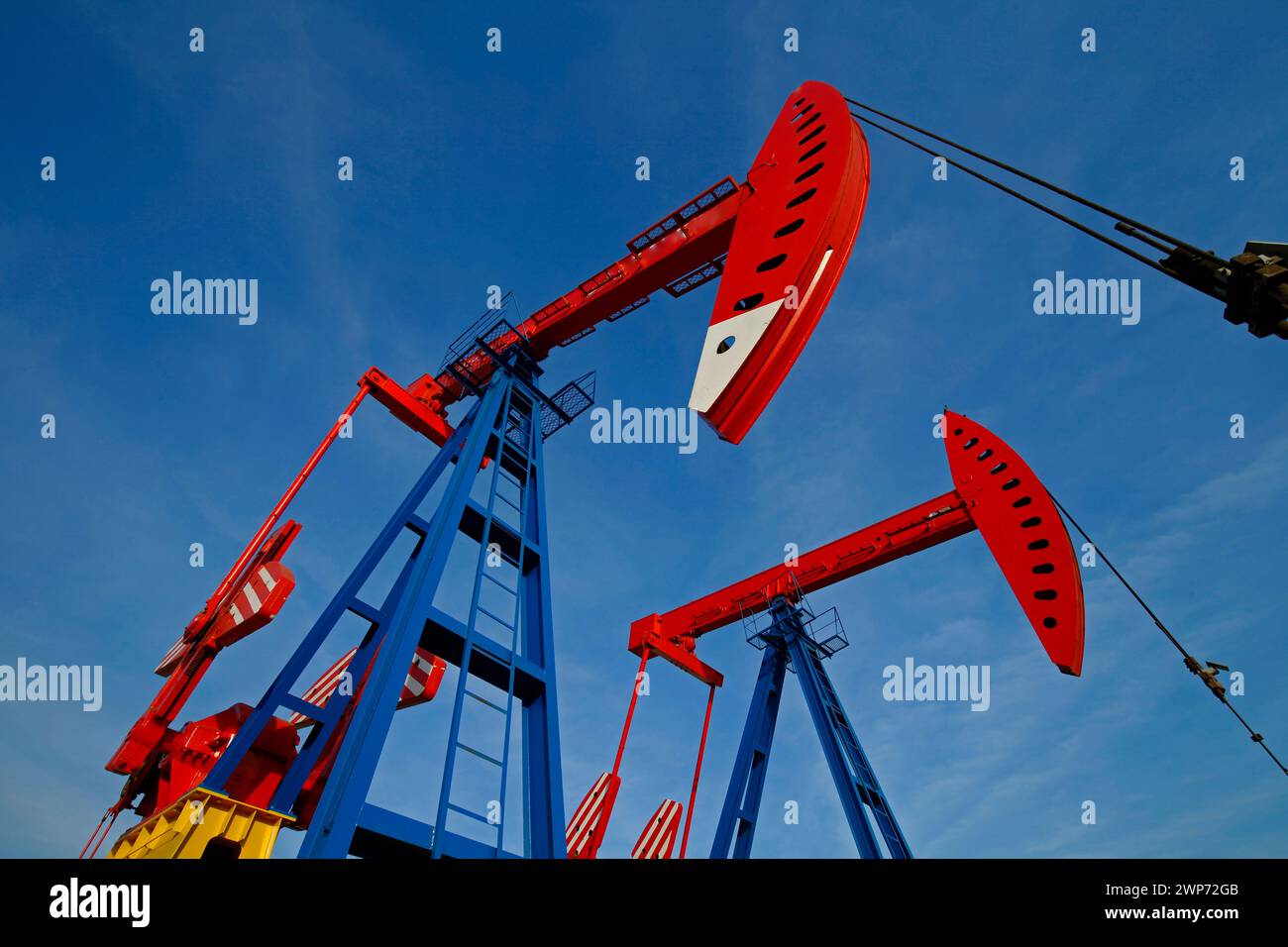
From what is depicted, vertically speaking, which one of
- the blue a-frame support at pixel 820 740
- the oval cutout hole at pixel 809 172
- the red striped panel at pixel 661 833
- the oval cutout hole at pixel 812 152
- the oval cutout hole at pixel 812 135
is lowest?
the red striped panel at pixel 661 833

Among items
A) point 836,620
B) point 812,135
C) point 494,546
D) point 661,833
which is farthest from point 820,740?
point 812,135

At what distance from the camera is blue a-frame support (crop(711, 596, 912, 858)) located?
10992mm

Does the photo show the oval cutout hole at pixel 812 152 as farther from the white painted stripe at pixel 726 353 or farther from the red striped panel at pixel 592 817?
the red striped panel at pixel 592 817

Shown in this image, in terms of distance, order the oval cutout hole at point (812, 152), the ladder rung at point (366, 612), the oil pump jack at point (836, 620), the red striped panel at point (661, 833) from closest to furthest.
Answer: the oval cutout hole at point (812, 152), the ladder rung at point (366, 612), the oil pump jack at point (836, 620), the red striped panel at point (661, 833)

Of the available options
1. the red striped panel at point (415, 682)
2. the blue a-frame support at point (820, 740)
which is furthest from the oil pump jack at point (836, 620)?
the red striped panel at point (415, 682)

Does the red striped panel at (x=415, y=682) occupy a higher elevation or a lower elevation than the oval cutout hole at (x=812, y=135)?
lower

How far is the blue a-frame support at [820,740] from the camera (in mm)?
10992

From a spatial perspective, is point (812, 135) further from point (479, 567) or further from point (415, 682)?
point (415, 682)

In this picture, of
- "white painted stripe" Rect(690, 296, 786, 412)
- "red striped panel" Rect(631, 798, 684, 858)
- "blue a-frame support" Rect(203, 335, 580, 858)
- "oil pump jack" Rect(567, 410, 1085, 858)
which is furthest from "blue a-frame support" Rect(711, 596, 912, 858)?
"white painted stripe" Rect(690, 296, 786, 412)

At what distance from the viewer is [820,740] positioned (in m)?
12.0

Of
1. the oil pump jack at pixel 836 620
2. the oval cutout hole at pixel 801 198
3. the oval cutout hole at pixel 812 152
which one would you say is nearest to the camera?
the oval cutout hole at pixel 801 198
